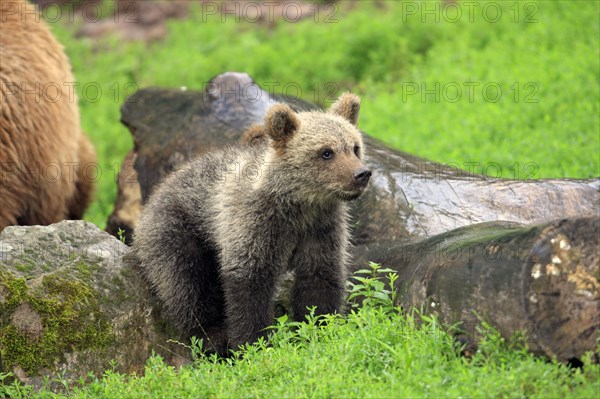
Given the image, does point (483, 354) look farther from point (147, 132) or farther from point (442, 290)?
point (147, 132)

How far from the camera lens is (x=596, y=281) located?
4.81m

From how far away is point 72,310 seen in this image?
6277mm

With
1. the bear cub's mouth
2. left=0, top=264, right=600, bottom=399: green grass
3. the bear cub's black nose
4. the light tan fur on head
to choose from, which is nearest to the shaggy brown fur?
the light tan fur on head

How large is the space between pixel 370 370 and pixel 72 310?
7.55ft

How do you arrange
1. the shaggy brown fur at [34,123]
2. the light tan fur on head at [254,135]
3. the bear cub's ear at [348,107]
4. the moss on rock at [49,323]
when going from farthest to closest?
the shaggy brown fur at [34,123] < the light tan fur on head at [254,135] < the bear cub's ear at [348,107] < the moss on rock at [49,323]

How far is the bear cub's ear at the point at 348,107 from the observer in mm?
6902

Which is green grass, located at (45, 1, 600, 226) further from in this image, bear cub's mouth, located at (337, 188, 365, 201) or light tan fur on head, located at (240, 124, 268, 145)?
bear cub's mouth, located at (337, 188, 365, 201)

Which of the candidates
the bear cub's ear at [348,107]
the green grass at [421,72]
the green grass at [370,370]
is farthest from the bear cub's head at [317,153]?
the green grass at [421,72]

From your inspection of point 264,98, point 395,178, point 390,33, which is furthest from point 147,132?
point 390,33

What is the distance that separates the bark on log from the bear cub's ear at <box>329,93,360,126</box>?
113cm

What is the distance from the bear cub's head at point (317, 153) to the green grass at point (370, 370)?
2.40 ft

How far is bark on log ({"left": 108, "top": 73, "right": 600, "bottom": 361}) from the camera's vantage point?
4914mm

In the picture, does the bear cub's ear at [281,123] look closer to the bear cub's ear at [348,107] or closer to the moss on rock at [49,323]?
the bear cub's ear at [348,107]

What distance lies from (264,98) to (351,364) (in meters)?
4.57
